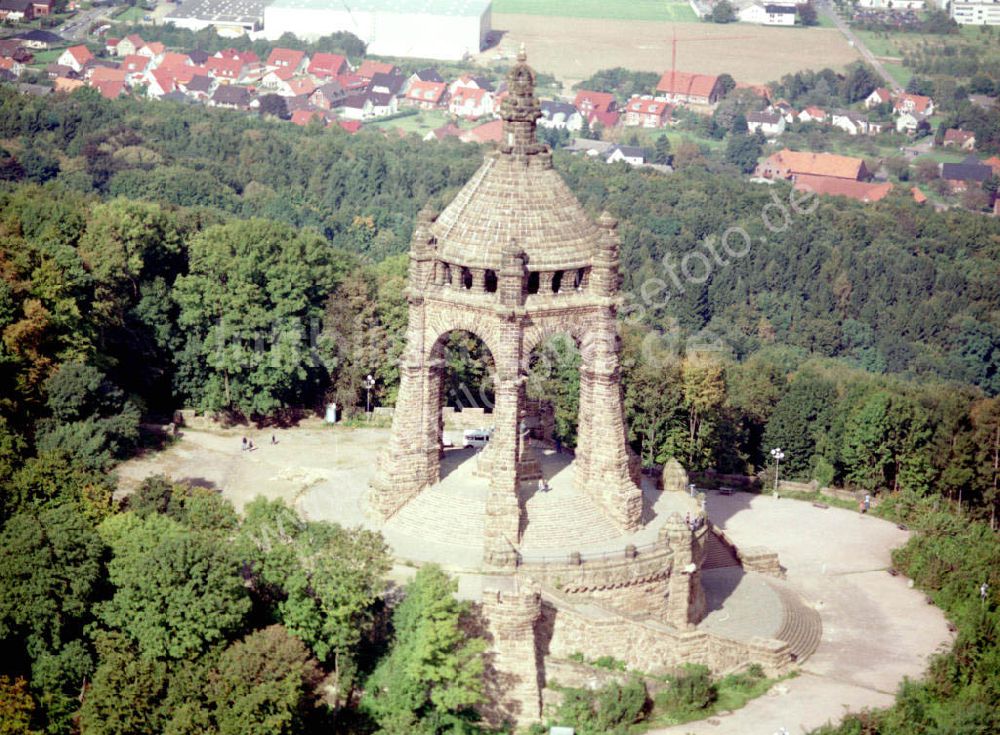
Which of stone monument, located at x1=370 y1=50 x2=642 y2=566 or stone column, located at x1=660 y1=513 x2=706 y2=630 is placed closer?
stone monument, located at x1=370 y1=50 x2=642 y2=566

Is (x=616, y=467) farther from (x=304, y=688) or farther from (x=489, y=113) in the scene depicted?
(x=489, y=113)

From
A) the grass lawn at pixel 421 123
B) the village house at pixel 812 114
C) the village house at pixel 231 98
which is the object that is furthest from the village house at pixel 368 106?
the village house at pixel 812 114

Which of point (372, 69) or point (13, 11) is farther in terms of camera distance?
point (372, 69)

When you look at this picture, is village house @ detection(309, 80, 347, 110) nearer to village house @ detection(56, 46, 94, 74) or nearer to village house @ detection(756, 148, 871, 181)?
village house @ detection(56, 46, 94, 74)

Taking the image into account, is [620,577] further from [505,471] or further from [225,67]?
[225,67]

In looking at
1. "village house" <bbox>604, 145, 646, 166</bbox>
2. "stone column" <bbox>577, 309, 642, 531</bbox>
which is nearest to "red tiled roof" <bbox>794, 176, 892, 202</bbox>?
"village house" <bbox>604, 145, 646, 166</bbox>

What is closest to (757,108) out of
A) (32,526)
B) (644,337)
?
(644,337)

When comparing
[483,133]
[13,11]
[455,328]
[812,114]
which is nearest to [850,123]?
[812,114]
